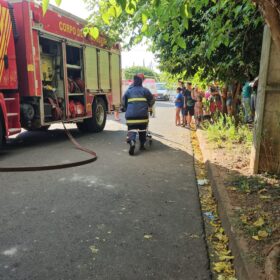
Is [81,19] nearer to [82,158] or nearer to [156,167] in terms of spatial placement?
[82,158]

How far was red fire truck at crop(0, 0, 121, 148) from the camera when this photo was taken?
7512 millimetres

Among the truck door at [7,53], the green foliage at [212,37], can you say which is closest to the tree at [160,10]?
the green foliage at [212,37]

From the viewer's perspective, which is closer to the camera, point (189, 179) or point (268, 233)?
point (268, 233)

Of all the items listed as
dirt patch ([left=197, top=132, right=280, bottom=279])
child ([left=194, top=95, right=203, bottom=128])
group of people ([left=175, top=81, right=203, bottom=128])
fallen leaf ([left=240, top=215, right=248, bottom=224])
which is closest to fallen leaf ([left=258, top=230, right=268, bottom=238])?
dirt patch ([left=197, top=132, right=280, bottom=279])

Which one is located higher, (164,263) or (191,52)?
(191,52)

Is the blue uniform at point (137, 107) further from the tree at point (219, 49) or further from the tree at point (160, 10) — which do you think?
the tree at point (160, 10)

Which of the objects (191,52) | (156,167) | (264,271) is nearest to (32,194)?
(156,167)

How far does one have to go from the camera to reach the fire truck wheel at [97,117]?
442 inches

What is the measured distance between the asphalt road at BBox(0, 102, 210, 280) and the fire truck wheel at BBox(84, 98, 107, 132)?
157 inches

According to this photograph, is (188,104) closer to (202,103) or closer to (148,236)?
(202,103)

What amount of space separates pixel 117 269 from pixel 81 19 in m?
8.58

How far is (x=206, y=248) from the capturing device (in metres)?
3.42

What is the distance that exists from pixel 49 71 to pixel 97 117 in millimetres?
2720

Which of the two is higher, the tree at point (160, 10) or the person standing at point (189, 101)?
the tree at point (160, 10)
